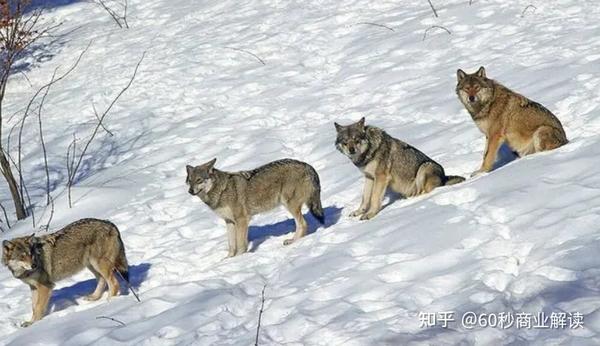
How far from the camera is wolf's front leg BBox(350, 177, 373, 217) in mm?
10242

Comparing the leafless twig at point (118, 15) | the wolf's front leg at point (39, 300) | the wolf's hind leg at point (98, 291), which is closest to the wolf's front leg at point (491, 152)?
the wolf's hind leg at point (98, 291)

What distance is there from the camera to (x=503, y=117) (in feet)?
33.9

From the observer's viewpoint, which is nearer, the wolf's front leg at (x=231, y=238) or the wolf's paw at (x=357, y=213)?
the wolf's front leg at (x=231, y=238)

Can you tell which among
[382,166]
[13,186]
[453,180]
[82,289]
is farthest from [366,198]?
[13,186]

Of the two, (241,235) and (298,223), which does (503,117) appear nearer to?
(298,223)

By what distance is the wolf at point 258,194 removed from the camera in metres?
10.2

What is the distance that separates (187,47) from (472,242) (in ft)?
38.2

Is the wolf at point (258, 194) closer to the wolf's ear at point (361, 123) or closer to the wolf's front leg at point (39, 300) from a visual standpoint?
the wolf's ear at point (361, 123)

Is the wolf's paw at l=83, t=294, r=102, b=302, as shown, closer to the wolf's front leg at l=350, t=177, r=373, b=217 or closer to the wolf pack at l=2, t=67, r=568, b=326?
the wolf pack at l=2, t=67, r=568, b=326

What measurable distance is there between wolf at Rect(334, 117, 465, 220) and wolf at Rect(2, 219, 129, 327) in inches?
110

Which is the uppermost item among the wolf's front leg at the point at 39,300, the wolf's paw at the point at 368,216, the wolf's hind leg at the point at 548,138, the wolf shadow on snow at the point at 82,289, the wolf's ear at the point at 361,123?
the wolf's ear at the point at 361,123

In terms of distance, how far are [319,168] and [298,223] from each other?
7.18ft

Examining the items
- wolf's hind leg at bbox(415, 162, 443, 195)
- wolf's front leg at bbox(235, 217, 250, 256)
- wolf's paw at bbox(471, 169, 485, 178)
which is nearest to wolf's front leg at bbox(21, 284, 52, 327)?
wolf's front leg at bbox(235, 217, 250, 256)

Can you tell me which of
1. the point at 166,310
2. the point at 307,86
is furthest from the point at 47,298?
the point at 307,86
